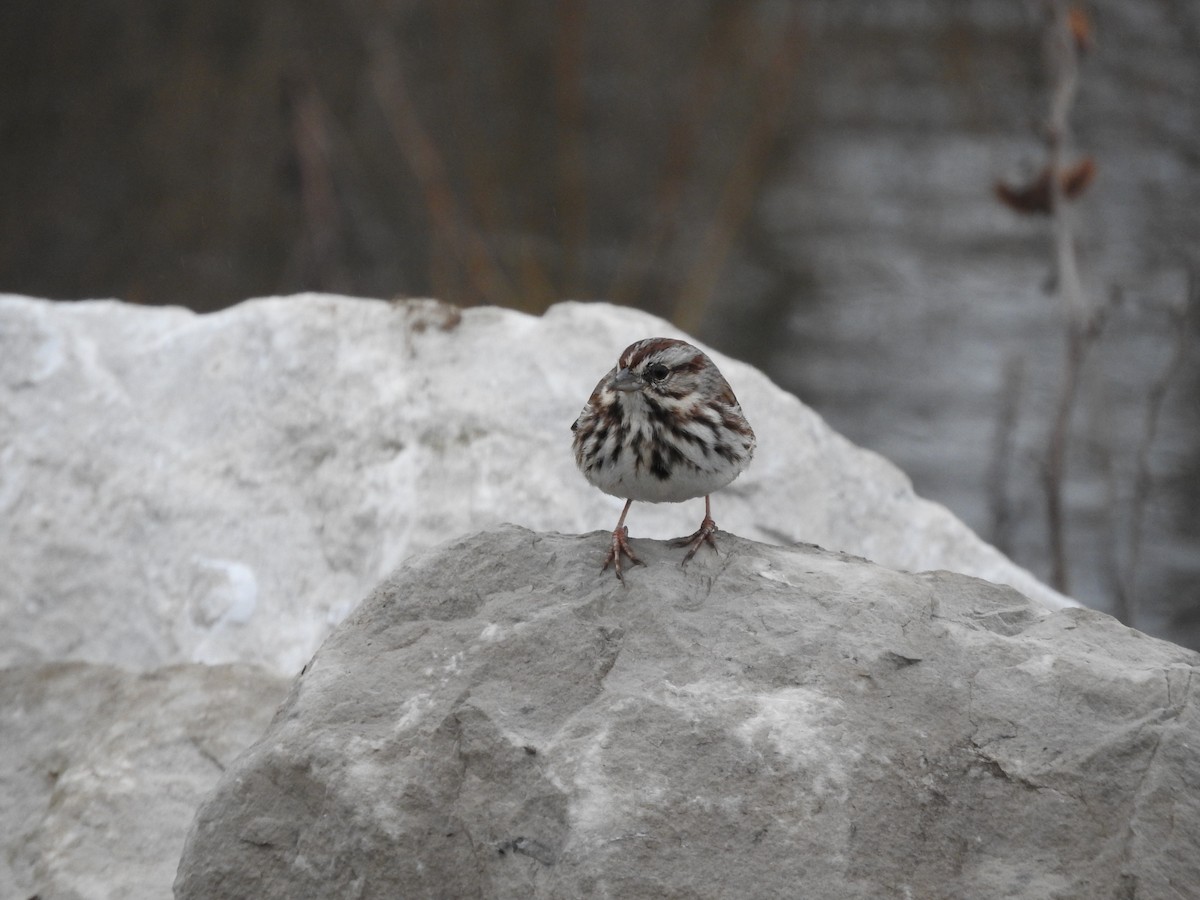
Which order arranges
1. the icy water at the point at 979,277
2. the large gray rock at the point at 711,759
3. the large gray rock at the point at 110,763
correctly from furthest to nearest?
the icy water at the point at 979,277
the large gray rock at the point at 110,763
the large gray rock at the point at 711,759

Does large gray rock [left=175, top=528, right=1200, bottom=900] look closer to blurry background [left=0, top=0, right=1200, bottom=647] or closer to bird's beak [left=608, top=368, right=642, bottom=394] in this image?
bird's beak [left=608, top=368, right=642, bottom=394]

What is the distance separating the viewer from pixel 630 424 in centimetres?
377

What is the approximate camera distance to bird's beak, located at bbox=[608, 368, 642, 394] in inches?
148

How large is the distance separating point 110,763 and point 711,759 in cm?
188

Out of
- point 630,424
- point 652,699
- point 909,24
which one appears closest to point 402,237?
point 909,24

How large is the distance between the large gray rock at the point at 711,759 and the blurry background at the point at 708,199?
4.07 meters

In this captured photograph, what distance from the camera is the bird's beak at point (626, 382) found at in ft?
12.3

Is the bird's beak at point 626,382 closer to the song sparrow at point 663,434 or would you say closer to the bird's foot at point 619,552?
the song sparrow at point 663,434

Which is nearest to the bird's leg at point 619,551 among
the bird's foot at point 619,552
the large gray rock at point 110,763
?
the bird's foot at point 619,552

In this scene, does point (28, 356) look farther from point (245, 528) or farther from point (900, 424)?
point (900, 424)

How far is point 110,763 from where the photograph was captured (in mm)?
4012

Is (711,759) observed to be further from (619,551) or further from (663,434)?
(663,434)

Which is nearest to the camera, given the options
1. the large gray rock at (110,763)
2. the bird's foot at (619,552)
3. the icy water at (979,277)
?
the bird's foot at (619,552)

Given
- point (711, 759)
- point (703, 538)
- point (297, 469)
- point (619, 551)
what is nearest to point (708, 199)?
point (297, 469)
